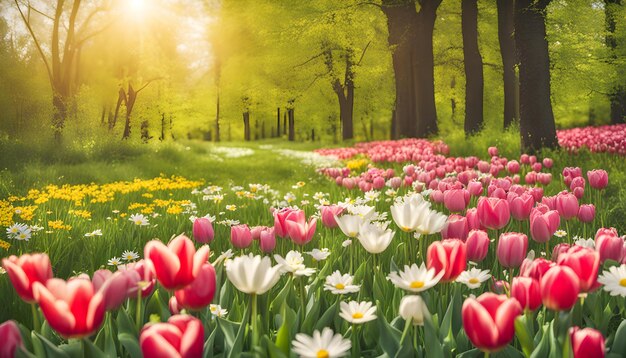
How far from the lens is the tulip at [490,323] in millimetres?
1269

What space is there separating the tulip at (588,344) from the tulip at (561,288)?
9 centimetres

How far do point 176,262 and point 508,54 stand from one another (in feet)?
52.1

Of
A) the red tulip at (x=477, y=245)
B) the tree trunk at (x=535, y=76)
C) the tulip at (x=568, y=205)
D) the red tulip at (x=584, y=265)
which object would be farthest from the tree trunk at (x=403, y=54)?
the red tulip at (x=584, y=265)

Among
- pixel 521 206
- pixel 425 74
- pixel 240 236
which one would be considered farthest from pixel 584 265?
pixel 425 74

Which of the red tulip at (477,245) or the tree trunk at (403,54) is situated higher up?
the tree trunk at (403,54)

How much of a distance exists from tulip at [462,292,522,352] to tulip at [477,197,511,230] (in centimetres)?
126

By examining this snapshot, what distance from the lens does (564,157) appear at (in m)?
7.93

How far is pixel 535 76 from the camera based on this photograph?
8.45 m

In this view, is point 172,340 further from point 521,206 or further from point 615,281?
point 521,206

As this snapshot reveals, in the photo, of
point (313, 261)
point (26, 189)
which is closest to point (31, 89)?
point (26, 189)

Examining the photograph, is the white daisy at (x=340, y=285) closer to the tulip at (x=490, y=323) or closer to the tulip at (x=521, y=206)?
the tulip at (x=490, y=323)

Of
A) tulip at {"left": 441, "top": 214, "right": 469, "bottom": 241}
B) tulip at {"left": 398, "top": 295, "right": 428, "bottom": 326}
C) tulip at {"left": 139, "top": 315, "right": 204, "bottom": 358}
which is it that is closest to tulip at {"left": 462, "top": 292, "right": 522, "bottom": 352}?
tulip at {"left": 398, "top": 295, "right": 428, "bottom": 326}

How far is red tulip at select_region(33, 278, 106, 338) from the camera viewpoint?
4.02 feet

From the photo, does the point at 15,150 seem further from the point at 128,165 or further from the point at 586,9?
the point at 586,9
